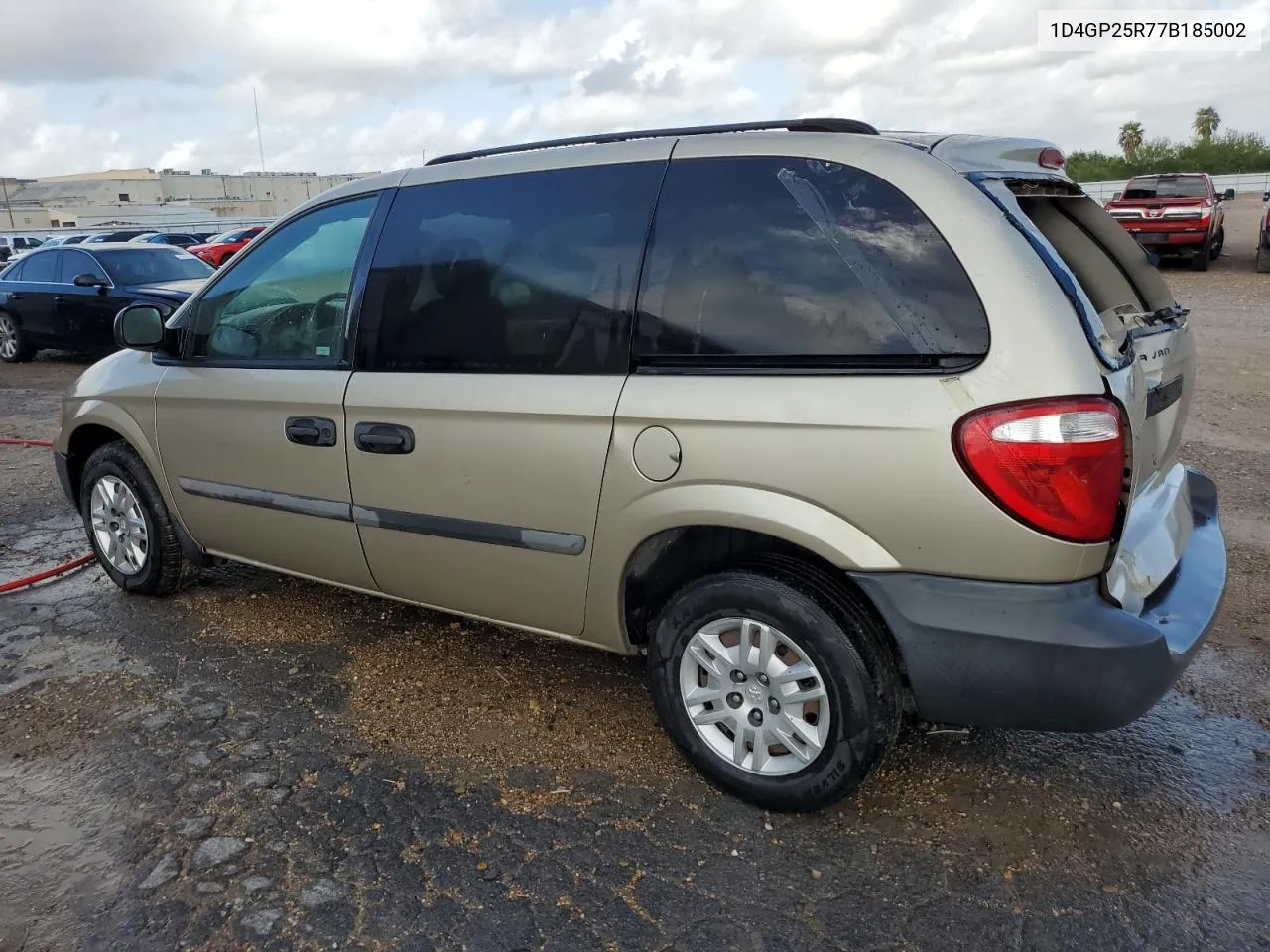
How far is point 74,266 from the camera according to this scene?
11.7 metres

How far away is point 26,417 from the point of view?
921 cm

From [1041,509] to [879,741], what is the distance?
775mm

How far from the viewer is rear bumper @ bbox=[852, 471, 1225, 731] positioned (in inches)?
90.6

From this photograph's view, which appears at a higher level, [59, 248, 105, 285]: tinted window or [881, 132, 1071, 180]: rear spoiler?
[881, 132, 1071, 180]: rear spoiler

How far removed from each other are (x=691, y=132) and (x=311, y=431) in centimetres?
171

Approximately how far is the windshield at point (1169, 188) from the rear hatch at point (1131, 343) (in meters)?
16.8

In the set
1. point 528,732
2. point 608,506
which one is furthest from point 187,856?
point 608,506

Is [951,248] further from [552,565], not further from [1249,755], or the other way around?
[1249,755]

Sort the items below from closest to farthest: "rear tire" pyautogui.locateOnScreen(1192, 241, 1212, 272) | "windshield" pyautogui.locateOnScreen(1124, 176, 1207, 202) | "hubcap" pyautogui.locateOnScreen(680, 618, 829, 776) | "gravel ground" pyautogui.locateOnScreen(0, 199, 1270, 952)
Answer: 1. "gravel ground" pyautogui.locateOnScreen(0, 199, 1270, 952)
2. "hubcap" pyautogui.locateOnScreen(680, 618, 829, 776)
3. "rear tire" pyautogui.locateOnScreen(1192, 241, 1212, 272)
4. "windshield" pyautogui.locateOnScreen(1124, 176, 1207, 202)

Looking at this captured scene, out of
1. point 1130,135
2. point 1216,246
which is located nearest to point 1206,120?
point 1130,135

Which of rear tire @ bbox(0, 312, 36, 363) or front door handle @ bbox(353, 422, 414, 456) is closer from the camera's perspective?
front door handle @ bbox(353, 422, 414, 456)

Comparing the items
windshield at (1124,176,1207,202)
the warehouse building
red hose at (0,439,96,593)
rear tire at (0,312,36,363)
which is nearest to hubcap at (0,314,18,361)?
rear tire at (0,312,36,363)

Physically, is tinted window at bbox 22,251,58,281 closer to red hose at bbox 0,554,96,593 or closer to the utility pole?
red hose at bbox 0,554,96,593

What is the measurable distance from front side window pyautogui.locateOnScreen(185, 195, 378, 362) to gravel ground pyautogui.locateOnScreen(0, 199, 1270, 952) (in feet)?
4.03
